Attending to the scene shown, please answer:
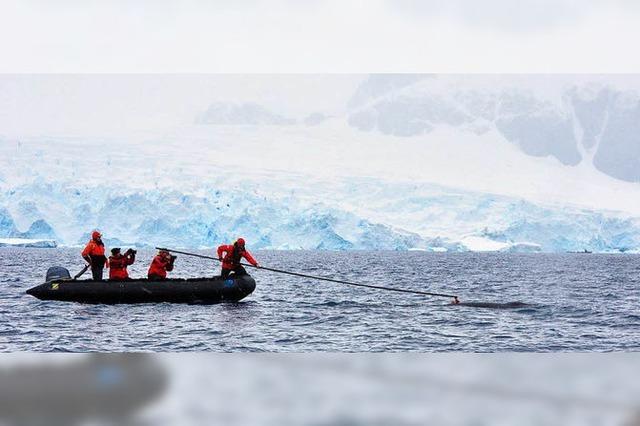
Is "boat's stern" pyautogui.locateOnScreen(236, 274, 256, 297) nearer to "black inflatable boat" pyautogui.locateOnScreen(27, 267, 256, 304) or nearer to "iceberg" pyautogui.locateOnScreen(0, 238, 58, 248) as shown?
"black inflatable boat" pyautogui.locateOnScreen(27, 267, 256, 304)

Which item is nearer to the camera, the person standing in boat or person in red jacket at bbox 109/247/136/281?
the person standing in boat

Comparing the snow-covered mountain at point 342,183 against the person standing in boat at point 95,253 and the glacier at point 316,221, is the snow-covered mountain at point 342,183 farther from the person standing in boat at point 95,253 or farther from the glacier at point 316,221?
the person standing in boat at point 95,253

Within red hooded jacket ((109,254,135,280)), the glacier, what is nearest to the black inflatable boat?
red hooded jacket ((109,254,135,280))

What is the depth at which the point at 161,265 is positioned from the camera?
24.0 m

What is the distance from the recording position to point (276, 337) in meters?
20.6

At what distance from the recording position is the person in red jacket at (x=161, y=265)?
23.8m

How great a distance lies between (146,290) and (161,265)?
0.85 metres

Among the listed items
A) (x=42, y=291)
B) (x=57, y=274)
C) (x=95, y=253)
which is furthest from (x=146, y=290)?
(x=42, y=291)

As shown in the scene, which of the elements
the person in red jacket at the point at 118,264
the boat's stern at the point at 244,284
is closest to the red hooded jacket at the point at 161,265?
the person in red jacket at the point at 118,264

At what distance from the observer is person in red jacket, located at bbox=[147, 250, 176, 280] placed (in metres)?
23.8

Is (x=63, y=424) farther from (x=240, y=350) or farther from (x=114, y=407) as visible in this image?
(x=240, y=350)

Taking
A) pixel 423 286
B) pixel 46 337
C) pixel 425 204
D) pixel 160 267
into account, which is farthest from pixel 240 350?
pixel 425 204

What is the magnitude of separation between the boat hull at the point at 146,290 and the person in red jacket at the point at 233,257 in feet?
0.89

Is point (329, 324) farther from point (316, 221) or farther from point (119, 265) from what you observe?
point (316, 221)
